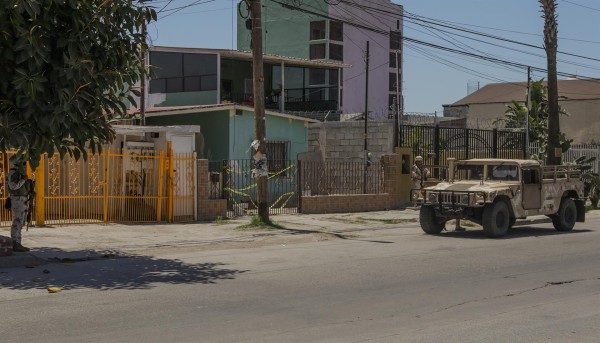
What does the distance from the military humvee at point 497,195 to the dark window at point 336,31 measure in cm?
4033

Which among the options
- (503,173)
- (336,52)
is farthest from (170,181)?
(336,52)

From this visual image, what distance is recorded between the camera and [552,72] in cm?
2803

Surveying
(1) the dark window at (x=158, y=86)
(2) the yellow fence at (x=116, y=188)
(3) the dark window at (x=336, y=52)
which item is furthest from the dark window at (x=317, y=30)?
(2) the yellow fence at (x=116, y=188)

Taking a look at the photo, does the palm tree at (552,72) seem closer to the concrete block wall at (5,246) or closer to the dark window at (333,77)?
the dark window at (333,77)

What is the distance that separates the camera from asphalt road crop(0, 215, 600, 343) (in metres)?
8.13

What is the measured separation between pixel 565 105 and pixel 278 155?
3680cm

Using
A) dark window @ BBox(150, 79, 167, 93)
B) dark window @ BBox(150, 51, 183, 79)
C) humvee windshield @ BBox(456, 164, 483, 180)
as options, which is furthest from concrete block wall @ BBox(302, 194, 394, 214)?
dark window @ BBox(150, 79, 167, 93)

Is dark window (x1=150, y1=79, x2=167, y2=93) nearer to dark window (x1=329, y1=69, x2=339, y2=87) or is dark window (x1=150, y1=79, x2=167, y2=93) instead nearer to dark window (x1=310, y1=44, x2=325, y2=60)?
dark window (x1=329, y1=69, x2=339, y2=87)

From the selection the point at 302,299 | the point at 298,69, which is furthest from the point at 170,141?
the point at 298,69

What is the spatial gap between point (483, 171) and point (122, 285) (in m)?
10.3

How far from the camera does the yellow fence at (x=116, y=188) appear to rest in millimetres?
18781

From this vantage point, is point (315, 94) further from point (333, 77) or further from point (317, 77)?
point (333, 77)

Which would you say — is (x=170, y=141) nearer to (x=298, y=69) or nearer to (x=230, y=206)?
(x=230, y=206)

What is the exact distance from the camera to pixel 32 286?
11.0m
